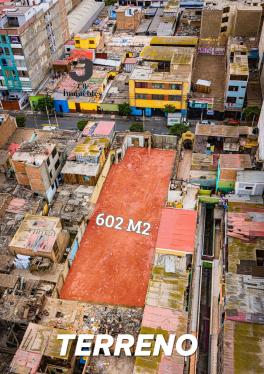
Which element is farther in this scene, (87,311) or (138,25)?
(138,25)

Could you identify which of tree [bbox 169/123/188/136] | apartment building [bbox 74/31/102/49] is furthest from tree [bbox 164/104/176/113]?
apartment building [bbox 74/31/102/49]

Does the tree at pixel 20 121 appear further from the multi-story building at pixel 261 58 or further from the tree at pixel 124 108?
the multi-story building at pixel 261 58

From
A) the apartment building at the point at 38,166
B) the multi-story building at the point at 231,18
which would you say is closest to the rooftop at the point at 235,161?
the apartment building at the point at 38,166

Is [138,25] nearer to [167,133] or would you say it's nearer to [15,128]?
[167,133]

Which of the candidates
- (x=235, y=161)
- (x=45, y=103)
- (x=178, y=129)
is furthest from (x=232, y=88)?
(x=45, y=103)

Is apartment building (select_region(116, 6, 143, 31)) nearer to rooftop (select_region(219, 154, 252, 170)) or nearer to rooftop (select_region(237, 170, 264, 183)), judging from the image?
rooftop (select_region(219, 154, 252, 170))

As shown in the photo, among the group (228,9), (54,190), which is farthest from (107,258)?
(228,9)
